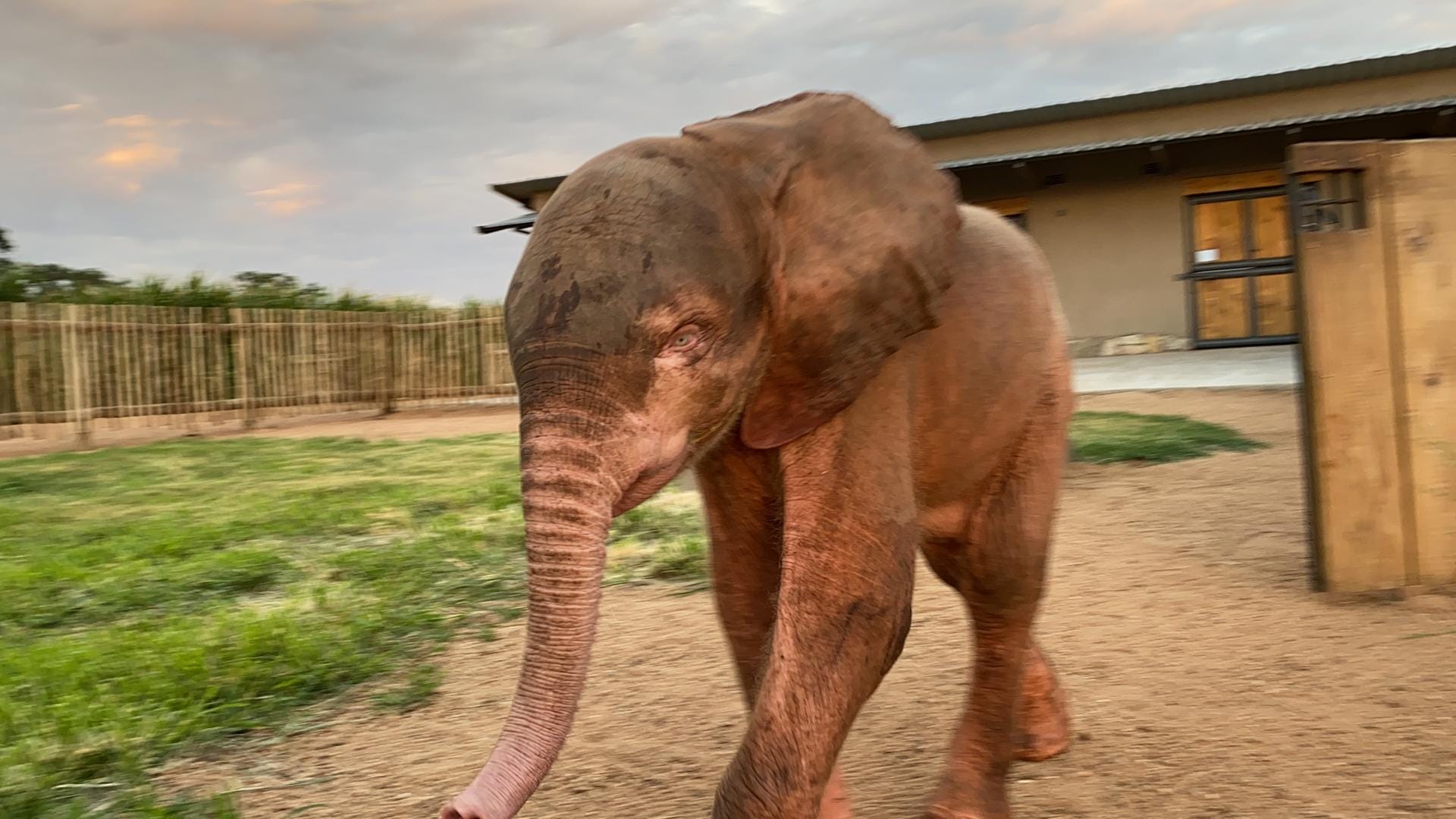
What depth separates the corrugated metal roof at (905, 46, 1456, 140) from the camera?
1675cm

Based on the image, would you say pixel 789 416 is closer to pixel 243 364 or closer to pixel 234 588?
pixel 234 588

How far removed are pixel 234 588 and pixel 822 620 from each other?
4.67m

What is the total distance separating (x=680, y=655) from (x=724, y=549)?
83.6 inches

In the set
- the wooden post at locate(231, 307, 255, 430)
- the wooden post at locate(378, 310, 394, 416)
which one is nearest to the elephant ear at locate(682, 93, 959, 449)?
the wooden post at locate(231, 307, 255, 430)

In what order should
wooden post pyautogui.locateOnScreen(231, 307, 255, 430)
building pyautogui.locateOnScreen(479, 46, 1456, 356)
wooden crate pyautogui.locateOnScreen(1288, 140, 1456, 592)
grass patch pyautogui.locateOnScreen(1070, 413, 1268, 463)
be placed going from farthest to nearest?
wooden post pyautogui.locateOnScreen(231, 307, 255, 430) → building pyautogui.locateOnScreen(479, 46, 1456, 356) → grass patch pyautogui.locateOnScreen(1070, 413, 1268, 463) → wooden crate pyautogui.locateOnScreen(1288, 140, 1456, 592)

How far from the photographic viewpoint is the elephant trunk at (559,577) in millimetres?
1702

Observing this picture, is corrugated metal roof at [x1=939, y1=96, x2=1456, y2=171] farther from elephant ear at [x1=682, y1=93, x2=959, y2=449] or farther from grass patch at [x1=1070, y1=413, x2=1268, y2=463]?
elephant ear at [x1=682, y1=93, x2=959, y2=449]

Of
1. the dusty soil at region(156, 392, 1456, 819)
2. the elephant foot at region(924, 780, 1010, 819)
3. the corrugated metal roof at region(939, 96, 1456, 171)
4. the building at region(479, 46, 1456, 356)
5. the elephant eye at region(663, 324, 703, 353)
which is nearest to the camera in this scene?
the elephant eye at region(663, 324, 703, 353)

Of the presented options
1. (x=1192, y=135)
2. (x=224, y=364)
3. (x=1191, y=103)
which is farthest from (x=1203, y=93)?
(x=224, y=364)

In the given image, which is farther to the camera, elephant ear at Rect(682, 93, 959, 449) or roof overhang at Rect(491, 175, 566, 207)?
roof overhang at Rect(491, 175, 566, 207)

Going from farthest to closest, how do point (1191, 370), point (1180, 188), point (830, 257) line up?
1. point (1180, 188)
2. point (1191, 370)
3. point (830, 257)

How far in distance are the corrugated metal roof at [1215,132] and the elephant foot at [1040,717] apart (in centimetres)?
1440

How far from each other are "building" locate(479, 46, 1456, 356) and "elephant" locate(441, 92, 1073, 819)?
1440cm

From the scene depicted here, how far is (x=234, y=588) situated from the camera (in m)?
5.86
